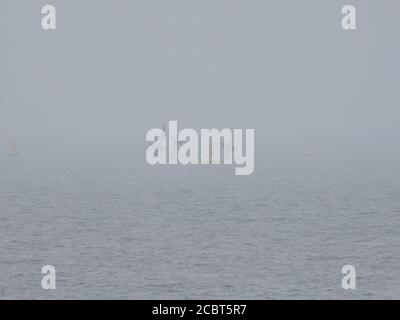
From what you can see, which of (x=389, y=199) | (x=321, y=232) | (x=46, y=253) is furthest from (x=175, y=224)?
(x=389, y=199)

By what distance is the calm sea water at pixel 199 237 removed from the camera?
223ft

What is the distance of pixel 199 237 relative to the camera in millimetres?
91125

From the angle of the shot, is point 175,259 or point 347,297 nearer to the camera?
point 347,297

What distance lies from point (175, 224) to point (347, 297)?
39.4 m

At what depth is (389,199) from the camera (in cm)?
12325

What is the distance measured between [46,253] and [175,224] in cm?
2166

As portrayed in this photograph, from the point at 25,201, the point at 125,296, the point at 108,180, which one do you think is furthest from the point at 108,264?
the point at 108,180

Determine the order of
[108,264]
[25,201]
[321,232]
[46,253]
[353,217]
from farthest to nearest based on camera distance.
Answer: [25,201]
[353,217]
[321,232]
[46,253]
[108,264]

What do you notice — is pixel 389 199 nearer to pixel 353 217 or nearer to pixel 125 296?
pixel 353 217

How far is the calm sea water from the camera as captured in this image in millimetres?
68062

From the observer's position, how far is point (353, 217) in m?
106

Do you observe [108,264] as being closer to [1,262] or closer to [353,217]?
[1,262]
